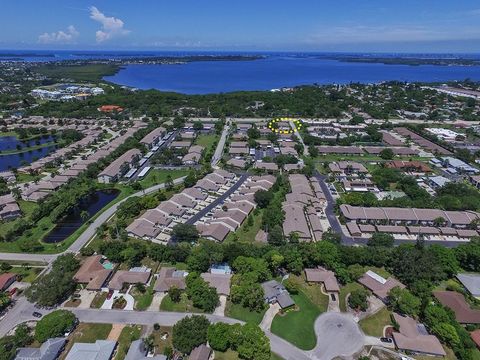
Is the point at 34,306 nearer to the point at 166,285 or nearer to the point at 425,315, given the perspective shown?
the point at 166,285

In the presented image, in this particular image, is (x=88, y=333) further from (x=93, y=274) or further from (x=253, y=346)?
(x=253, y=346)

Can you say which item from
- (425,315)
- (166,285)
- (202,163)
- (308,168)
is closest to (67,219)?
(166,285)

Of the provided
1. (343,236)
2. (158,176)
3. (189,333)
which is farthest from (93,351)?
(158,176)

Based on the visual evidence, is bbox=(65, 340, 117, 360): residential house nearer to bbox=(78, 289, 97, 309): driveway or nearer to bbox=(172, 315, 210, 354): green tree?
bbox=(172, 315, 210, 354): green tree

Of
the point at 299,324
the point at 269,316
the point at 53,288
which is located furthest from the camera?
the point at 53,288

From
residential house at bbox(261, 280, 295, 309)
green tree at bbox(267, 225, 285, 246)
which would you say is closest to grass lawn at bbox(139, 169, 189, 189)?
green tree at bbox(267, 225, 285, 246)

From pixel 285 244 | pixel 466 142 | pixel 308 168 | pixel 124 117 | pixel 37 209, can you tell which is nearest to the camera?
pixel 285 244
